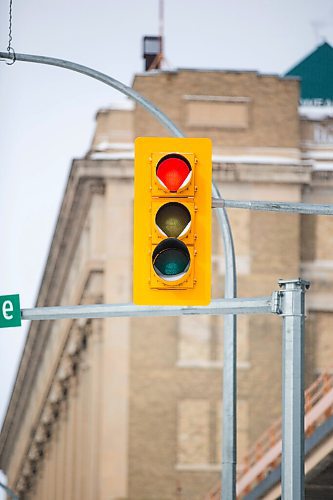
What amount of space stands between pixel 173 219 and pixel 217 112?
36193 millimetres

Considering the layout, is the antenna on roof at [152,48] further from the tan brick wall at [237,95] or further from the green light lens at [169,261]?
the green light lens at [169,261]

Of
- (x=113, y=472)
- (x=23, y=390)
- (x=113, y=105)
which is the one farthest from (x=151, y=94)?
(x=23, y=390)

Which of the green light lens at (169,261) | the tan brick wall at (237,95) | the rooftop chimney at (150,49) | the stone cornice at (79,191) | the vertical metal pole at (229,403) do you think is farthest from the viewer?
the rooftop chimney at (150,49)

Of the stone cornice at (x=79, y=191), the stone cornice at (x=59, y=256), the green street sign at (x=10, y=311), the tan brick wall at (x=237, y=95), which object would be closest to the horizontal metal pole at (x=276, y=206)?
the green street sign at (x=10, y=311)

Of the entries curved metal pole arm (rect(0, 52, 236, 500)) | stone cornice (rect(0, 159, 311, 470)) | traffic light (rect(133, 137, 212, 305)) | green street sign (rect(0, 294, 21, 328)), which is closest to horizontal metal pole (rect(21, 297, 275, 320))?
green street sign (rect(0, 294, 21, 328))

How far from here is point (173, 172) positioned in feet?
44.2

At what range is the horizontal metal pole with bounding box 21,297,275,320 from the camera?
53.3 feet

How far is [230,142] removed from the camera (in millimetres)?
49156

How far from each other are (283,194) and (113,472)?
925 centimetres

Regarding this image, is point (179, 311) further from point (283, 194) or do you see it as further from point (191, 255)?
point (283, 194)

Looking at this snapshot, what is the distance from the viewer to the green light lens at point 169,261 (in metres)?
13.4

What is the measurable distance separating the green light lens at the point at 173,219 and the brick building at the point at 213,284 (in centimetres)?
3383

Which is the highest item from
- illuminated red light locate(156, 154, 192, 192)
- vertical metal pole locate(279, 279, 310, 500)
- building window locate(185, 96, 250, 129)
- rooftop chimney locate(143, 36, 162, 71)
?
rooftop chimney locate(143, 36, 162, 71)

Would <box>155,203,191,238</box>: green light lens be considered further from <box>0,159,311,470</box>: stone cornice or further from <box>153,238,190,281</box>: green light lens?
<box>0,159,311,470</box>: stone cornice
